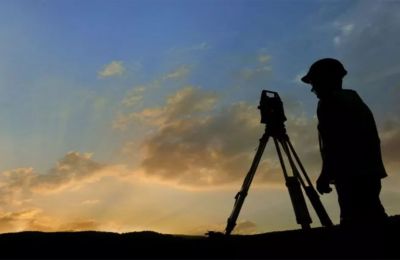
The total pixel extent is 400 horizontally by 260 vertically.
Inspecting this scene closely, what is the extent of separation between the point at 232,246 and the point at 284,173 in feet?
17.7

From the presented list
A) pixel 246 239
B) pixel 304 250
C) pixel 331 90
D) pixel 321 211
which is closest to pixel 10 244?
pixel 246 239

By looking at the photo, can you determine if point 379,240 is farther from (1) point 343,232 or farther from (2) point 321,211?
(2) point 321,211

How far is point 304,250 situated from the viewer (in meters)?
3.91

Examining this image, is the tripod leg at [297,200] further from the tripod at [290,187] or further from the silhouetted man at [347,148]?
the silhouetted man at [347,148]

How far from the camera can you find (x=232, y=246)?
428cm

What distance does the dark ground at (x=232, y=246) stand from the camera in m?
3.76

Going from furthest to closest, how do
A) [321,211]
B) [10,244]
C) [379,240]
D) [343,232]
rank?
[321,211], [10,244], [343,232], [379,240]

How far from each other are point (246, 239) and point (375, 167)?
1.40 m

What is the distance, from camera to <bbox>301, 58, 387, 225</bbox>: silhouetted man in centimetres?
467

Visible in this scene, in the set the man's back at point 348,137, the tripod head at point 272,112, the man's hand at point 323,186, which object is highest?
the tripod head at point 272,112

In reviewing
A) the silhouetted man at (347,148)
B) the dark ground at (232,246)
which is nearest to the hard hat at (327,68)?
the silhouetted man at (347,148)

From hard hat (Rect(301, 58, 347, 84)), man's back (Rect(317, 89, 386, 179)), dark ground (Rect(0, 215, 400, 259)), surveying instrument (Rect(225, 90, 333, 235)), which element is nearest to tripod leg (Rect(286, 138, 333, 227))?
surveying instrument (Rect(225, 90, 333, 235))

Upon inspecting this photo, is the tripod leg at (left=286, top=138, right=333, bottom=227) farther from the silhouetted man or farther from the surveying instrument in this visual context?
the silhouetted man

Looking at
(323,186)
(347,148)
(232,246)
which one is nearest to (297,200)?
(323,186)
